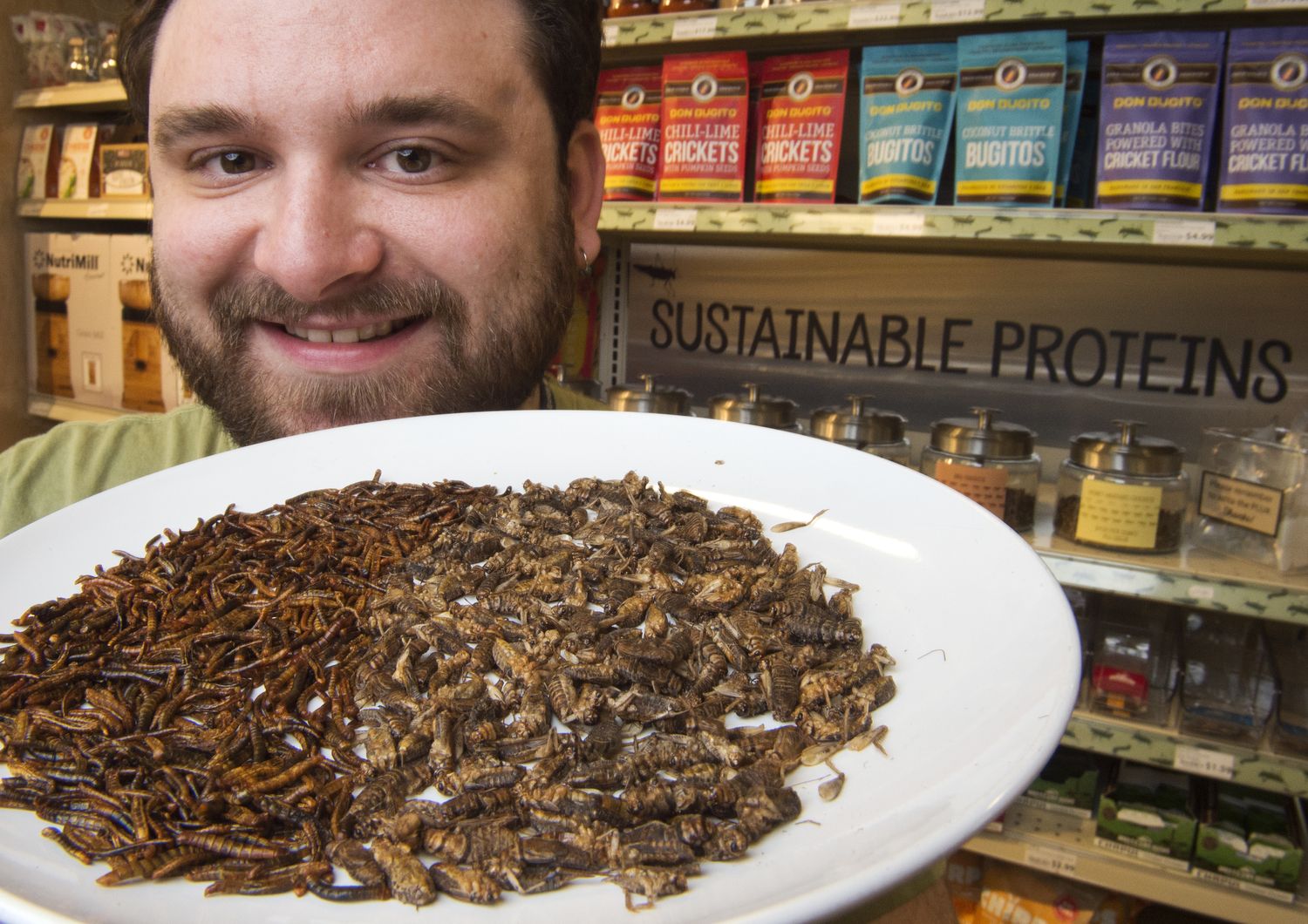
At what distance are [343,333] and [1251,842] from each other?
1917 mm

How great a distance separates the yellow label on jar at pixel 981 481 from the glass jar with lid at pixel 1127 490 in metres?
0.13

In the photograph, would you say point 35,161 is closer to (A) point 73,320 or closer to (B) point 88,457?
(A) point 73,320

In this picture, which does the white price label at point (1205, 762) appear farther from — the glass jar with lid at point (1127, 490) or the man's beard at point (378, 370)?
the man's beard at point (378, 370)

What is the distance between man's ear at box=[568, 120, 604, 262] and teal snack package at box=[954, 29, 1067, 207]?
70 centimetres

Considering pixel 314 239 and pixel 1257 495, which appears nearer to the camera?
pixel 314 239

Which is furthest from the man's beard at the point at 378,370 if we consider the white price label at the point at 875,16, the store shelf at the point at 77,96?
the store shelf at the point at 77,96

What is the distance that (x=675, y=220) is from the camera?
6.49ft

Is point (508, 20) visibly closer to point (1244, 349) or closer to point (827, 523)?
point (827, 523)

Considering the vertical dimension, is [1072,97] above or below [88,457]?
above

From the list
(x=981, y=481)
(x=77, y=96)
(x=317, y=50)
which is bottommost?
(x=981, y=481)

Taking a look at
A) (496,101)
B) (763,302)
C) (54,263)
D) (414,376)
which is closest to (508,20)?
(496,101)

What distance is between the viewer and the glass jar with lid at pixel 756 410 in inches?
75.3

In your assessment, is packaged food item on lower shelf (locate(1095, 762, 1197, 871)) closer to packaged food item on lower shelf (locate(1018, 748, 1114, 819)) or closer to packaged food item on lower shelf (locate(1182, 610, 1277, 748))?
packaged food item on lower shelf (locate(1018, 748, 1114, 819))

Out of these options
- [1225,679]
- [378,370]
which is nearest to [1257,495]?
[1225,679]
